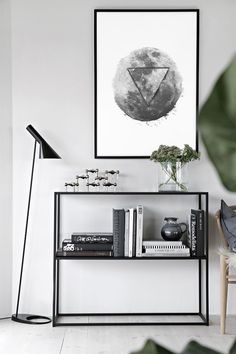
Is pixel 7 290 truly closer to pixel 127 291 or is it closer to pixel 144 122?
pixel 127 291

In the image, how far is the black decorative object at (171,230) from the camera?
3.78 m

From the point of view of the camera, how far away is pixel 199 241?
12.2 feet

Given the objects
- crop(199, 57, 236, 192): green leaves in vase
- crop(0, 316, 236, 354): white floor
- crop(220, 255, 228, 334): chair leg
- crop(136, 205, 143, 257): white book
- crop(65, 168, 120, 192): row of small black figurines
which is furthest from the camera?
crop(65, 168, 120, 192): row of small black figurines

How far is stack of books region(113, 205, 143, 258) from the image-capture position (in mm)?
3697

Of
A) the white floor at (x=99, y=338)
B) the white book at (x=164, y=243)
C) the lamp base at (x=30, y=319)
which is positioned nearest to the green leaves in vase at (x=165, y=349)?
the white floor at (x=99, y=338)

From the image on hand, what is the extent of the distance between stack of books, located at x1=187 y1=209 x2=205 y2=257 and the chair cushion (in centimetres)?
15

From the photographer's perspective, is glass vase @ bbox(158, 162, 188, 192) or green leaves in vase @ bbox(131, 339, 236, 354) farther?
glass vase @ bbox(158, 162, 188, 192)

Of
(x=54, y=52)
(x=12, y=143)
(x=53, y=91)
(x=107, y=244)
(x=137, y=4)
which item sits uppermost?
(x=137, y=4)

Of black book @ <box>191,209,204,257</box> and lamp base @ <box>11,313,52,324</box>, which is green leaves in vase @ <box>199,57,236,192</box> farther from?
lamp base @ <box>11,313,52,324</box>

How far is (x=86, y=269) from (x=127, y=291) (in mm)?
322

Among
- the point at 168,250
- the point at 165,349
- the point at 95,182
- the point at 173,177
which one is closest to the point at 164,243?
the point at 168,250

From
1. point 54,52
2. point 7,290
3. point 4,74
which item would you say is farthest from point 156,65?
point 7,290

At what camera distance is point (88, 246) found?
3.72 meters

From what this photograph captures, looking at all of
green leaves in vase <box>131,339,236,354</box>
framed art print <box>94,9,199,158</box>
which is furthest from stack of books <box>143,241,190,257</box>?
green leaves in vase <box>131,339,236,354</box>
